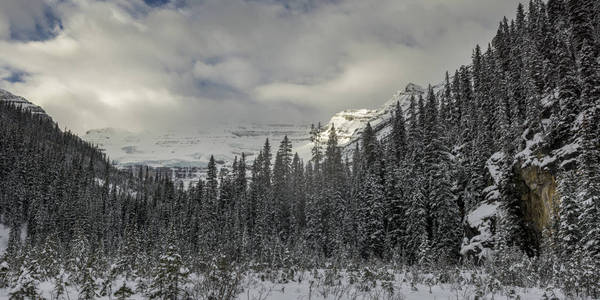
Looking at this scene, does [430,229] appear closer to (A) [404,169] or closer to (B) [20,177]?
(A) [404,169]

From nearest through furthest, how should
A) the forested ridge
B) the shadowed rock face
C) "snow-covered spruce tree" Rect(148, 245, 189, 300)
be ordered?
"snow-covered spruce tree" Rect(148, 245, 189, 300) → the forested ridge → the shadowed rock face

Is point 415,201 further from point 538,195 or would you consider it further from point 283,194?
point 283,194

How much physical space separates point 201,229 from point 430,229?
A: 116 ft

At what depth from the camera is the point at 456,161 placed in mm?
42438

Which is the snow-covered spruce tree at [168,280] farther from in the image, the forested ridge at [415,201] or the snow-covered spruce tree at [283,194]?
the snow-covered spruce tree at [283,194]

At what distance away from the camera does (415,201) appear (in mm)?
36812

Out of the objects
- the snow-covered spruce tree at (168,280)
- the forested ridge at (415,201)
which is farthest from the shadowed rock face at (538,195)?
the snow-covered spruce tree at (168,280)

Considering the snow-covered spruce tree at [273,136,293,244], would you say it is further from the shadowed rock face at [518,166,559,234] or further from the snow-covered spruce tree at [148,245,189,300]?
the snow-covered spruce tree at [148,245,189,300]

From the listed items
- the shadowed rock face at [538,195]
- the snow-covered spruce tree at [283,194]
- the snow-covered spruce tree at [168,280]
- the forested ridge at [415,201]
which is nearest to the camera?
the snow-covered spruce tree at [168,280]

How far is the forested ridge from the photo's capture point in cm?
1516

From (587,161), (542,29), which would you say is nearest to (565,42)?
(542,29)

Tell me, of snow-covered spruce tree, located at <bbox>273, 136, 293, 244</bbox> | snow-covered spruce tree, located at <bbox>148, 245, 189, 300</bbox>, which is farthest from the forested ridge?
snow-covered spruce tree, located at <bbox>273, 136, 293, 244</bbox>

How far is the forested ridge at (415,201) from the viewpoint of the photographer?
15156 millimetres

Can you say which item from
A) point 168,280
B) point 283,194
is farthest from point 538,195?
point 283,194
